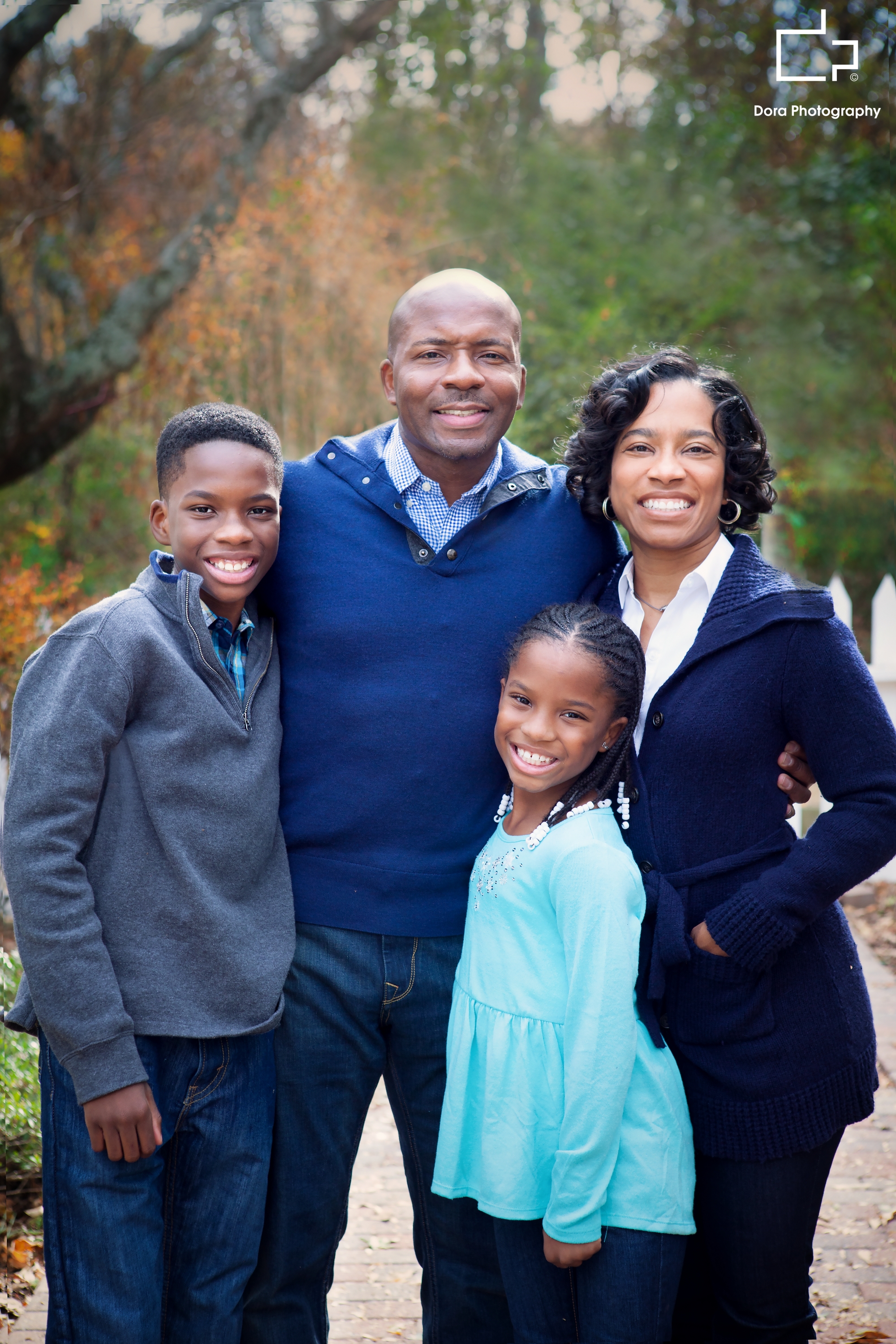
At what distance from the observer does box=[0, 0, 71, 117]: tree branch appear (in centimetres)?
565

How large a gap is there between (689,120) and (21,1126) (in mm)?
7595

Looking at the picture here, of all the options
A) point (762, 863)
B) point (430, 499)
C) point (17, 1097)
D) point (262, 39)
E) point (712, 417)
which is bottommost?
point (17, 1097)

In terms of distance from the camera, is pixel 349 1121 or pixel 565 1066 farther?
pixel 349 1121

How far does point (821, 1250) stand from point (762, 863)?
1701mm

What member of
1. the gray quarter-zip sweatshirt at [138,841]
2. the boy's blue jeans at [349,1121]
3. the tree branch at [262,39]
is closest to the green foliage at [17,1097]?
the boy's blue jeans at [349,1121]

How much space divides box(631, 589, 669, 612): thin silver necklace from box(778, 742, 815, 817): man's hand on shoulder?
0.34 metres

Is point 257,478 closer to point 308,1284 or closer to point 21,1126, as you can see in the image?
point 308,1284

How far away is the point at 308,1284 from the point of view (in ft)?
7.02

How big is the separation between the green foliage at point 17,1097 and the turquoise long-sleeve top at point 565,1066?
59.7 inches

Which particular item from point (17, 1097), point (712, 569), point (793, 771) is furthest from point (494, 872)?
point (17, 1097)

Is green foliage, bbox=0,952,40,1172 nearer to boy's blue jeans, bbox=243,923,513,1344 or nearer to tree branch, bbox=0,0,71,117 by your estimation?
boy's blue jeans, bbox=243,923,513,1344

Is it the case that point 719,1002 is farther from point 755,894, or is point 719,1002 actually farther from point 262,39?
point 262,39

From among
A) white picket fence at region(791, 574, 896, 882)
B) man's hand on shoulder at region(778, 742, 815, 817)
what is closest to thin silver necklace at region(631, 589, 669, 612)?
man's hand on shoulder at region(778, 742, 815, 817)

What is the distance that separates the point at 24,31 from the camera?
5.70 metres
